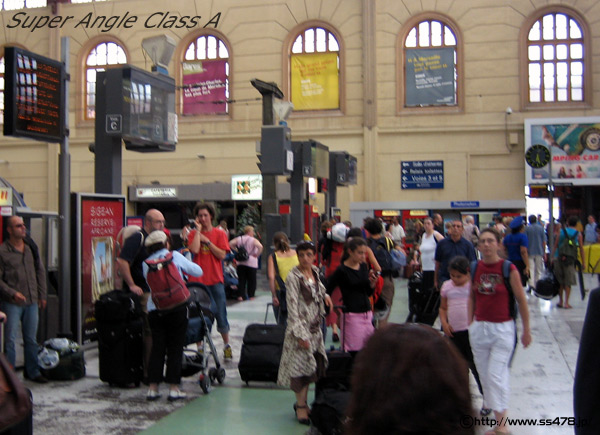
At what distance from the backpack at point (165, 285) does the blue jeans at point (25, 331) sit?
1912 mm

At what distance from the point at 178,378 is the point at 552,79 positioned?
2419cm

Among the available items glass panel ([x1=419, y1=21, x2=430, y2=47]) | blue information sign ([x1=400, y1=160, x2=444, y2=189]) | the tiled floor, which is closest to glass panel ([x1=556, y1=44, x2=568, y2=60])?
glass panel ([x1=419, y1=21, x2=430, y2=47])

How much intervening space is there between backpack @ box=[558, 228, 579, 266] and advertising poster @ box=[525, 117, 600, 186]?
1358 cm

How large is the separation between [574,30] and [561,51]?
918 millimetres

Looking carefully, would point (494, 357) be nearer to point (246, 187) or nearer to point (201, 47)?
point (246, 187)

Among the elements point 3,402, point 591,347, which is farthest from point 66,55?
point 591,347

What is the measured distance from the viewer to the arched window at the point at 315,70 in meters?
28.5

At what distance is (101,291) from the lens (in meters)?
9.56

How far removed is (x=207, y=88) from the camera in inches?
1157

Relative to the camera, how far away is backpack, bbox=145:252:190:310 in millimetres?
6688

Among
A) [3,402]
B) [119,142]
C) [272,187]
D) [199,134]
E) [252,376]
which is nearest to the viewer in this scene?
[3,402]

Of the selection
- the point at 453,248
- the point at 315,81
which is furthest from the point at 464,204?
the point at 453,248

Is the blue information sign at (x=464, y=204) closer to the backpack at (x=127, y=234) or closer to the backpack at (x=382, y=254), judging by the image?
the backpack at (x=382, y=254)

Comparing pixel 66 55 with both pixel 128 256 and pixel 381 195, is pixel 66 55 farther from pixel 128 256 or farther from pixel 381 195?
pixel 381 195
